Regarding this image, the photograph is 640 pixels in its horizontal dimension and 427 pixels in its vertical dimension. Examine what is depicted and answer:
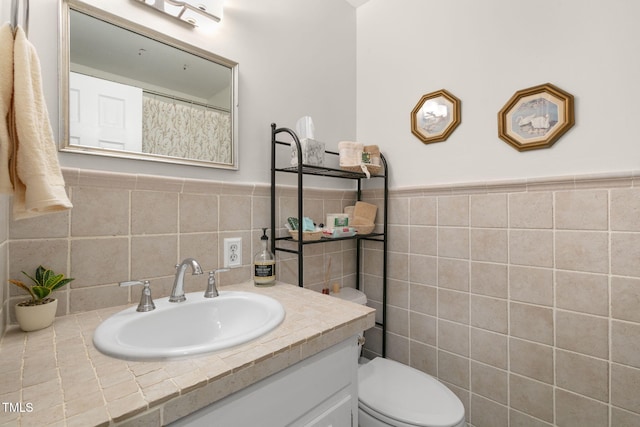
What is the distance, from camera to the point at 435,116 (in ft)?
4.70

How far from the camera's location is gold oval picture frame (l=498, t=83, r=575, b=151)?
3.59ft

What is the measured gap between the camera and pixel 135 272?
0.95 metres

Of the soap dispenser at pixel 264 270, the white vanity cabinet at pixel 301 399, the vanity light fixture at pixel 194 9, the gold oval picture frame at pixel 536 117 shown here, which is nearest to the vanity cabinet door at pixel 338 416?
the white vanity cabinet at pixel 301 399

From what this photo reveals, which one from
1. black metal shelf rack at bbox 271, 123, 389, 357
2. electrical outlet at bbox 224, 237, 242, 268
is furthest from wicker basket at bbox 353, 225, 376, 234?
electrical outlet at bbox 224, 237, 242, 268

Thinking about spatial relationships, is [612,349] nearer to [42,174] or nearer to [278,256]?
[278,256]

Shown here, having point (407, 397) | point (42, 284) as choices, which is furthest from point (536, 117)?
point (42, 284)

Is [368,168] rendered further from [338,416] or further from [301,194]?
[338,416]

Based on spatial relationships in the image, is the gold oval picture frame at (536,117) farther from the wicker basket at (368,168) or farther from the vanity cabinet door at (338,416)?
the vanity cabinet door at (338,416)

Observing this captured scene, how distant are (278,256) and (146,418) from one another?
91 cm

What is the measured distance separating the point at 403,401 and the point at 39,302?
3.81 feet

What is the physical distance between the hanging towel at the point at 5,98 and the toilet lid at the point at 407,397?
117cm

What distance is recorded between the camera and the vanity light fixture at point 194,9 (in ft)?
3.31

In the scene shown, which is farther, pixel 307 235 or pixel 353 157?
pixel 353 157

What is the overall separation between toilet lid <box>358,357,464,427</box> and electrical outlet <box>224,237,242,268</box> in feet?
2.30
